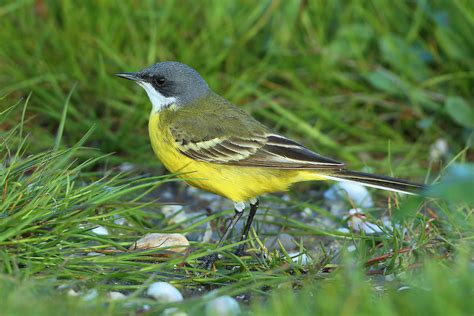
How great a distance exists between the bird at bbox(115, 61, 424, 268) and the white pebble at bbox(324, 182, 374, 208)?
0.79 metres

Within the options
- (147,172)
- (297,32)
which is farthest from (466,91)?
(147,172)

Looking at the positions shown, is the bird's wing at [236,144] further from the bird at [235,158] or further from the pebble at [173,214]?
the pebble at [173,214]

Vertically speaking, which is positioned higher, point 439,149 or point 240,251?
point 240,251

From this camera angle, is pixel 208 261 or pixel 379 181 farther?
pixel 379 181

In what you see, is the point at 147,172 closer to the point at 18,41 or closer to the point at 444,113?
the point at 18,41

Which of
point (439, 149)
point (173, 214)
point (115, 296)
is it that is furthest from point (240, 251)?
point (439, 149)

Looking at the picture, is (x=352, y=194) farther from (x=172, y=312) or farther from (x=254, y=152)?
(x=172, y=312)

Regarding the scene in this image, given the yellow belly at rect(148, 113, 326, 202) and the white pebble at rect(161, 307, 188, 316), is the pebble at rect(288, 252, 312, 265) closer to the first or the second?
the yellow belly at rect(148, 113, 326, 202)

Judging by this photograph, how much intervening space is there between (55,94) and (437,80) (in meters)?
3.21

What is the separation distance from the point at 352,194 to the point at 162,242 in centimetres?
182

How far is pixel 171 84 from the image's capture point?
5.50 m

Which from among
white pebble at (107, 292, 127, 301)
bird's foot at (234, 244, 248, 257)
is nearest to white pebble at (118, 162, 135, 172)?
bird's foot at (234, 244, 248, 257)

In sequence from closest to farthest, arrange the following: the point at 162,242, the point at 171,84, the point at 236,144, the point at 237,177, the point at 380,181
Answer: the point at 162,242
the point at 380,181
the point at 237,177
the point at 236,144
the point at 171,84

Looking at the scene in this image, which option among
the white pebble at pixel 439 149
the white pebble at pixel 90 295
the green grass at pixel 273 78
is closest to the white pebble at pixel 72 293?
the white pebble at pixel 90 295
